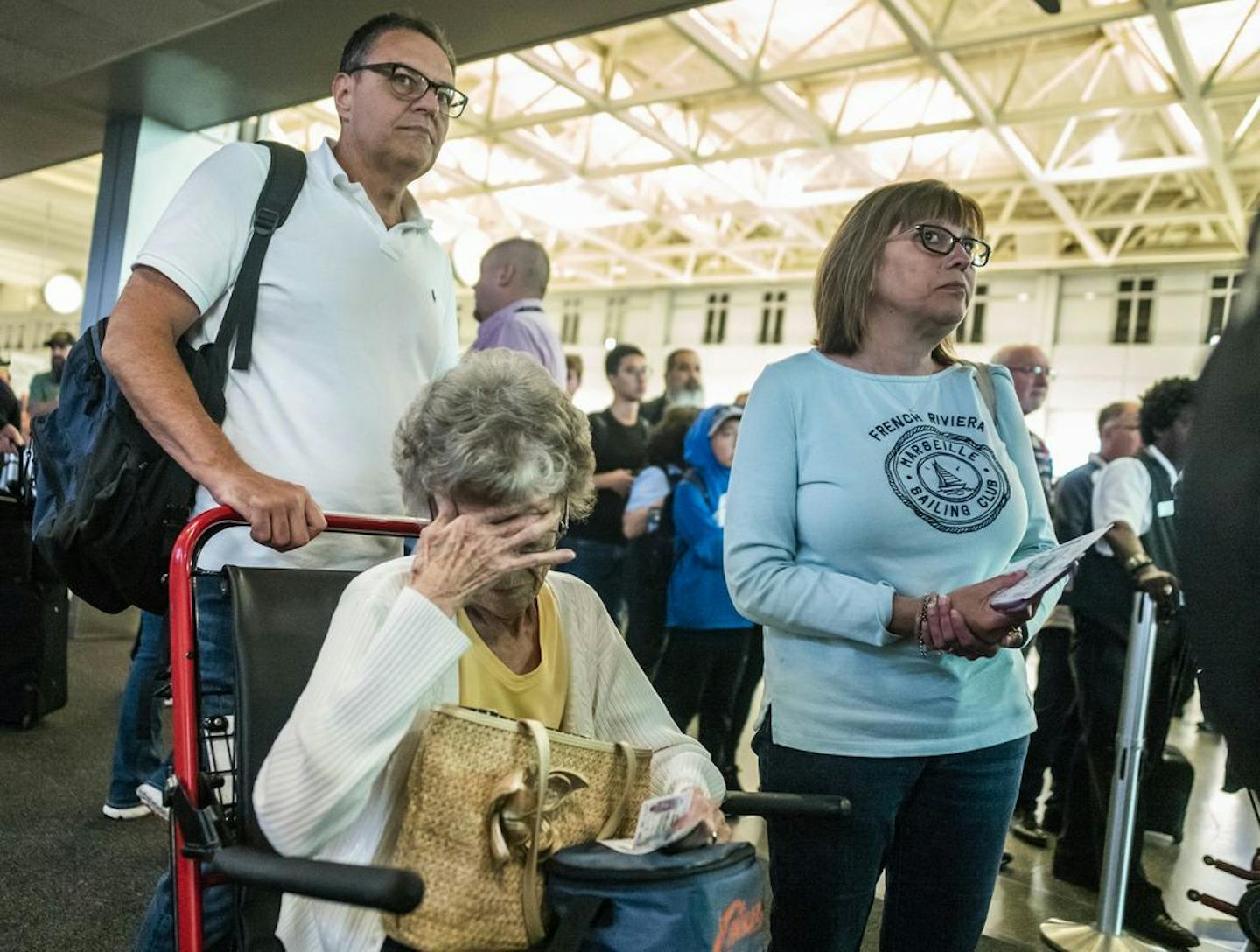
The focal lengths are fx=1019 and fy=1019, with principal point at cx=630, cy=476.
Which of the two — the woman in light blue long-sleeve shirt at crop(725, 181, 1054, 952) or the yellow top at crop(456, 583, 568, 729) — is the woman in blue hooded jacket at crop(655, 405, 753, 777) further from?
the yellow top at crop(456, 583, 568, 729)

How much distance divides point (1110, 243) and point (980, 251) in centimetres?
1606

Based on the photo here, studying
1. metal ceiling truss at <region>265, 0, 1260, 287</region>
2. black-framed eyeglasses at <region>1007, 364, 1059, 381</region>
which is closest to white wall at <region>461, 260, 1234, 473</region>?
metal ceiling truss at <region>265, 0, 1260, 287</region>

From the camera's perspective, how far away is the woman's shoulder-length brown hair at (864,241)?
1.60 m

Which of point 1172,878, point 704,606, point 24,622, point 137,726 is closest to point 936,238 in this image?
point 704,606

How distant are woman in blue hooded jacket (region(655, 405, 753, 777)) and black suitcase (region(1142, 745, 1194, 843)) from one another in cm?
163

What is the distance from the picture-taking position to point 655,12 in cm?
409

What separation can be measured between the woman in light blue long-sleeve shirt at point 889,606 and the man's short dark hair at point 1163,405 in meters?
2.17

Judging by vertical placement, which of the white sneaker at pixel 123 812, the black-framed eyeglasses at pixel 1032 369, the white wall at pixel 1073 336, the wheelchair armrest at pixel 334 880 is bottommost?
the white sneaker at pixel 123 812

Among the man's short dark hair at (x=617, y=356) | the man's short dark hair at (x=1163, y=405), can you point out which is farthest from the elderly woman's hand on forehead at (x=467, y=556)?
the man's short dark hair at (x=617, y=356)

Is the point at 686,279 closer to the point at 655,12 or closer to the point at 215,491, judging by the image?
the point at 655,12

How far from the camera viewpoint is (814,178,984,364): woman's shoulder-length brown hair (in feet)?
5.24

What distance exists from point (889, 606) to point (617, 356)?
370 cm

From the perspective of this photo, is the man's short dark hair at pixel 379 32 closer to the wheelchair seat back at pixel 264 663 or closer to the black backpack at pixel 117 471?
the black backpack at pixel 117 471

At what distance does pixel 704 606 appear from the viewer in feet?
12.3
